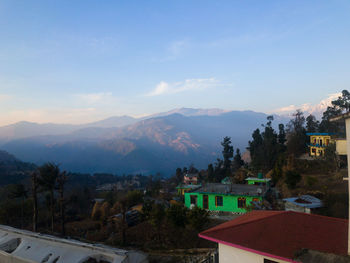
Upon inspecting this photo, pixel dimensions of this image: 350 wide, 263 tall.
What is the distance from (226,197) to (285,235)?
11.7 meters

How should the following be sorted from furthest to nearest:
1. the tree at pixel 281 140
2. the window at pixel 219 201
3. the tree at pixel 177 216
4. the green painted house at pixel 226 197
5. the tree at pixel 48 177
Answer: the tree at pixel 281 140 < the window at pixel 219 201 < the tree at pixel 48 177 < the green painted house at pixel 226 197 < the tree at pixel 177 216

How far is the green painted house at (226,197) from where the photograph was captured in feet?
55.8

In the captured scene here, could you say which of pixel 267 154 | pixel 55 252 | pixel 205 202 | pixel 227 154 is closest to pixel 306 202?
pixel 205 202

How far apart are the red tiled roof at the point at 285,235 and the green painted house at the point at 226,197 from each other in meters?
9.59

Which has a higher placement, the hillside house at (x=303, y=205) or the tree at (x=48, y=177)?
the tree at (x=48, y=177)

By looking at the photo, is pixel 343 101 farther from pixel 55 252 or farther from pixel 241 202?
pixel 55 252

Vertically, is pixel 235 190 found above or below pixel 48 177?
below

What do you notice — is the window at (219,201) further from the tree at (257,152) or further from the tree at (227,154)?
the tree at (227,154)

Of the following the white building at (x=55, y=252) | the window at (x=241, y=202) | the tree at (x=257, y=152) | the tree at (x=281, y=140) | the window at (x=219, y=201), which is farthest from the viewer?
the tree at (x=281, y=140)

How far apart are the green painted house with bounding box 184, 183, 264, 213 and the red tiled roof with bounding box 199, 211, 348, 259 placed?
31.5 feet

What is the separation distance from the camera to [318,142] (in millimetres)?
31672

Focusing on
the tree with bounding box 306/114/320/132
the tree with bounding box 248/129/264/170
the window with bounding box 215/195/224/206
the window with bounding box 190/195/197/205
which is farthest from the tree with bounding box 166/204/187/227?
the tree with bounding box 306/114/320/132

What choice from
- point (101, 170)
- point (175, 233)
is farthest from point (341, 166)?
point (101, 170)

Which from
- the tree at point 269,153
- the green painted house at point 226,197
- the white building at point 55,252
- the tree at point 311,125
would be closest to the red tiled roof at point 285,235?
the white building at point 55,252
